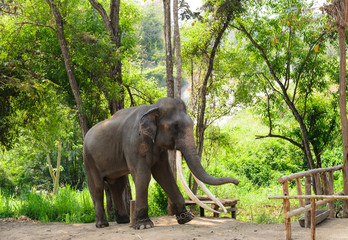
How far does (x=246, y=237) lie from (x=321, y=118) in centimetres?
741

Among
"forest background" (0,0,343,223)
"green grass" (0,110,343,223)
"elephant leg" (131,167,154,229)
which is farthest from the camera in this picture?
"green grass" (0,110,343,223)

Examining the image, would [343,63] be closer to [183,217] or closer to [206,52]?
[183,217]

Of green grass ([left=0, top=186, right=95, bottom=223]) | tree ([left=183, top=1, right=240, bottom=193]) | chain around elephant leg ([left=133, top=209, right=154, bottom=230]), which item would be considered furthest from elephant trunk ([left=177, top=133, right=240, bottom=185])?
tree ([left=183, top=1, right=240, bottom=193])

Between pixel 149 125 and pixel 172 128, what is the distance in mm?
363

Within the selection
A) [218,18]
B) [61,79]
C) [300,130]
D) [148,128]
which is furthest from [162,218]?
[300,130]

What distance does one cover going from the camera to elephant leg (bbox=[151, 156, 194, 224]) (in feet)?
24.2

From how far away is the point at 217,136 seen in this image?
13.3m

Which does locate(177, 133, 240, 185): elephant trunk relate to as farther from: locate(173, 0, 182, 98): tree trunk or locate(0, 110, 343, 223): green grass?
locate(0, 110, 343, 223): green grass

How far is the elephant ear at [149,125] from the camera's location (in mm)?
6801

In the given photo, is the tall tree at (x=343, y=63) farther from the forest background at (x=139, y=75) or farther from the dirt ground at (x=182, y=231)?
the dirt ground at (x=182, y=231)

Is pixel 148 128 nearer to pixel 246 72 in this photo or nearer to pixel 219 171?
pixel 246 72

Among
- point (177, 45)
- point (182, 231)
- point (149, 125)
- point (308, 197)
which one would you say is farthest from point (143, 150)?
point (177, 45)

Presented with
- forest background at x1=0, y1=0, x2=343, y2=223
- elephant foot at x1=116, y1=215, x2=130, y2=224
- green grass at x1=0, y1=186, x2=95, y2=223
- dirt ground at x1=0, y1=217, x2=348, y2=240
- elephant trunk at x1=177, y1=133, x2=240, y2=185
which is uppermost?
forest background at x1=0, y1=0, x2=343, y2=223

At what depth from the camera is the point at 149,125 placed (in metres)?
6.82
